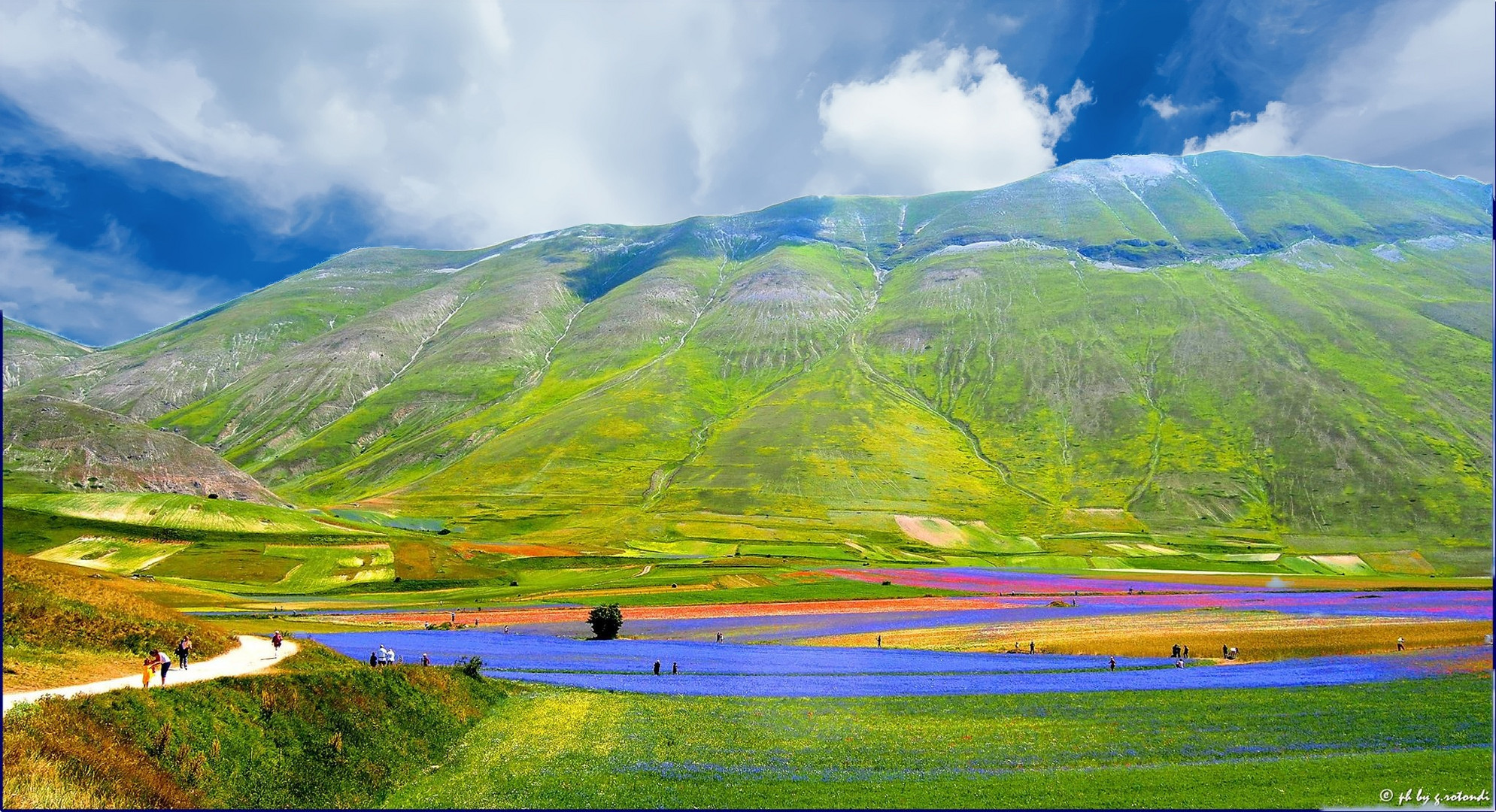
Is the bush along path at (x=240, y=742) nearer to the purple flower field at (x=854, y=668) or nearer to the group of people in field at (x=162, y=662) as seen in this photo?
the group of people in field at (x=162, y=662)

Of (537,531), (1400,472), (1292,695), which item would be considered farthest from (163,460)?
(1400,472)

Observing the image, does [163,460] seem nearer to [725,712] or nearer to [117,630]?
[117,630]

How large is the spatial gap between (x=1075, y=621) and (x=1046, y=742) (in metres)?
43.6

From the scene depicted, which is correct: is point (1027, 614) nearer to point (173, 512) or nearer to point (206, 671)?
point (206, 671)

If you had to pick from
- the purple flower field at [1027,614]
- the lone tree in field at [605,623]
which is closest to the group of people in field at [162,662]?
the lone tree in field at [605,623]

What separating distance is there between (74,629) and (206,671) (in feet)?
29.9

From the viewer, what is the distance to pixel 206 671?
39.3 meters

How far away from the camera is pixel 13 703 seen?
27.9 m

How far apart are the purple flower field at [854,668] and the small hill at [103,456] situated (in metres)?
122

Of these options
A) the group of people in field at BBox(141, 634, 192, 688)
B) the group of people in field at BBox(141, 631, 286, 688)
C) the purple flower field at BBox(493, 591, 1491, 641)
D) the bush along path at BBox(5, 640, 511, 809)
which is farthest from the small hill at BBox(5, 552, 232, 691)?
the purple flower field at BBox(493, 591, 1491, 641)

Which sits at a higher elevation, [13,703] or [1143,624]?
[13,703]

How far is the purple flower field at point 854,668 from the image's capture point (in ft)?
169

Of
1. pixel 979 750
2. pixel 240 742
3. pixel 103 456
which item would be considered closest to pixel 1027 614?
pixel 979 750

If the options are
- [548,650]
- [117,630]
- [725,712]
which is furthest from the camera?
[548,650]
